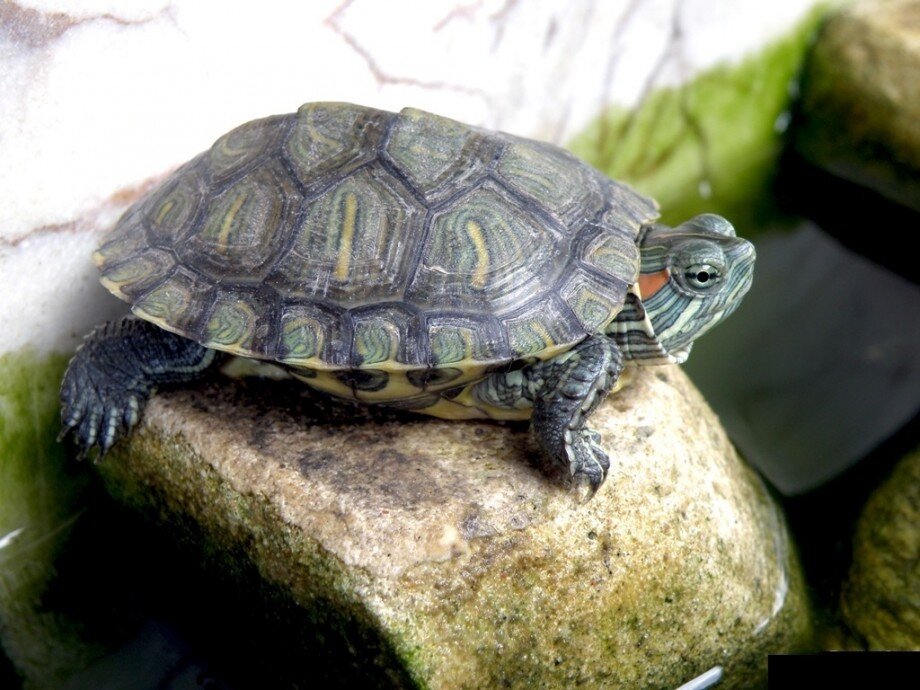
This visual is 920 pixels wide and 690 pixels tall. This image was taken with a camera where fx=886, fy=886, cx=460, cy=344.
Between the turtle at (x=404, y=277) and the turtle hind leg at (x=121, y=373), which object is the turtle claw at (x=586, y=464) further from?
the turtle hind leg at (x=121, y=373)

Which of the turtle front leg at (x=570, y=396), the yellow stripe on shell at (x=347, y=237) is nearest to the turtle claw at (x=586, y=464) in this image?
the turtle front leg at (x=570, y=396)

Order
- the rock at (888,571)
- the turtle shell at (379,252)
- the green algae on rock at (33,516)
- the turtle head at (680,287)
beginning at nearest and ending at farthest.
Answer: the turtle shell at (379,252), the turtle head at (680,287), the green algae on rock at (33,516), the rock at (888,571)

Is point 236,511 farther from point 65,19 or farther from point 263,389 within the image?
point 65,19

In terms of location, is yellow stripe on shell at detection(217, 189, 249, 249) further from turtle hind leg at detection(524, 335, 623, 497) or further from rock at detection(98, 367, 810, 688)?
turtle hind leg at detection(524, 335, 623, 497)

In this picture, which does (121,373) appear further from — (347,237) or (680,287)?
(680,287)

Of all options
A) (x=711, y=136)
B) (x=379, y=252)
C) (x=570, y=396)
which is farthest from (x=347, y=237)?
(x=711, y=136)

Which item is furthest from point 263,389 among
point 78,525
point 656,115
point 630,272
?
point 656,115
